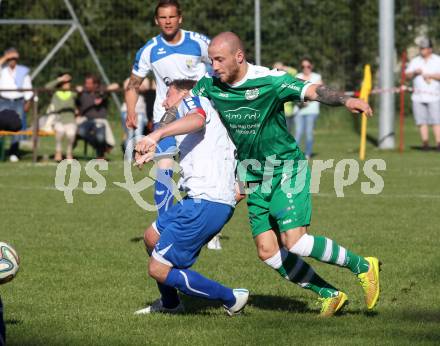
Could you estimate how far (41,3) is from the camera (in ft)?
92.2

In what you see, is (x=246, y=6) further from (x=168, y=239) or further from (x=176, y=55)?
(x=168, y=239)

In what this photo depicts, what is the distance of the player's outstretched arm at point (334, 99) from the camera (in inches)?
262

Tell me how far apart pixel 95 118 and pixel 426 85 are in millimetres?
6398

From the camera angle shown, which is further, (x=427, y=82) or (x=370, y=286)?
(x=427, y=82)

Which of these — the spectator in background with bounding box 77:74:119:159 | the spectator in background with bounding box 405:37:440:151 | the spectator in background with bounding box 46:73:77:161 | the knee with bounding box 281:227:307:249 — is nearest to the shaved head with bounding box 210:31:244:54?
the knee with bounding box 281:227:307:249

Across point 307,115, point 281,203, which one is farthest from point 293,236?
point 307,115

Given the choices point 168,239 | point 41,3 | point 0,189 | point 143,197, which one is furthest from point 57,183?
point 41,3

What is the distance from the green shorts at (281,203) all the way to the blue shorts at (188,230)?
290 millimetres

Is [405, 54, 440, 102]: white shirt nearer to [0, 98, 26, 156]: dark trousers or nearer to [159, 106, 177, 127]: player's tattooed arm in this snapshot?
[0, 98, 26, 156]: dark trousers

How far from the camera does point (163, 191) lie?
978 cm

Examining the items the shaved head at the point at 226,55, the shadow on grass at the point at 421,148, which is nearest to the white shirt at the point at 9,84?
the shadow on grass at the point at 421,148

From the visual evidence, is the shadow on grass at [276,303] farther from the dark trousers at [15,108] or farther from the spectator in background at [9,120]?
the dark trousers at [15,108]

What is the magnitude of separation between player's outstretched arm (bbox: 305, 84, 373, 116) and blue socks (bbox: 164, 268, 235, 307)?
51.7 inches

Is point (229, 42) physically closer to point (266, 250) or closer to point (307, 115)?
point (266, 250)
